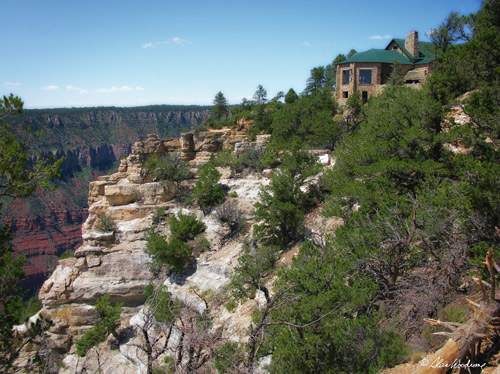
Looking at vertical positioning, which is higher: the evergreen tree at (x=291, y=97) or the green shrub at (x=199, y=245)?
the evergreen tree at (x=291, y=97)

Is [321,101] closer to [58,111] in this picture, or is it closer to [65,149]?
[65,149]

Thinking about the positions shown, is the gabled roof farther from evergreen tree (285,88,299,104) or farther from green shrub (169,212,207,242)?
green shrub (169,212,207,242)

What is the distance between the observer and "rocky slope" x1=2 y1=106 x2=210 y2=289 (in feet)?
224

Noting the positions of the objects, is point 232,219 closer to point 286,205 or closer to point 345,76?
point 286,205

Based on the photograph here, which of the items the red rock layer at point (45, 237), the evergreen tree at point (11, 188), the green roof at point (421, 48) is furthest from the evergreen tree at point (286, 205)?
the red rock layer at point (45, 237)

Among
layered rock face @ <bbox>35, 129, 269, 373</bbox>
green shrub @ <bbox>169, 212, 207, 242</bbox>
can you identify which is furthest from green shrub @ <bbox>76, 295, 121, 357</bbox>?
green shrub @ <bbox>169, 212, 207, 242</bbox>

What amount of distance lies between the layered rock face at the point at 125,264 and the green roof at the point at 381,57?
16471mm

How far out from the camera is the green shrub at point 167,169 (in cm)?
2614

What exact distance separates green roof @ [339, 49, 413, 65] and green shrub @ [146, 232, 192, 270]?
78.3 ft

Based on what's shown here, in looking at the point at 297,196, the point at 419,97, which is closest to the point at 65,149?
the point at 297,196

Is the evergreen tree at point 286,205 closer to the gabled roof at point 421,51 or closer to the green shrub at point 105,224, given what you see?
the green shrub at point 105,224

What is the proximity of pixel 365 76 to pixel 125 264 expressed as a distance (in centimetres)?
2648

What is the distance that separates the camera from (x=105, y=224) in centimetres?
2339

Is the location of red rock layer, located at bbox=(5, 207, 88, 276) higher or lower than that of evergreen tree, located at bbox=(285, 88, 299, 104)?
lower
